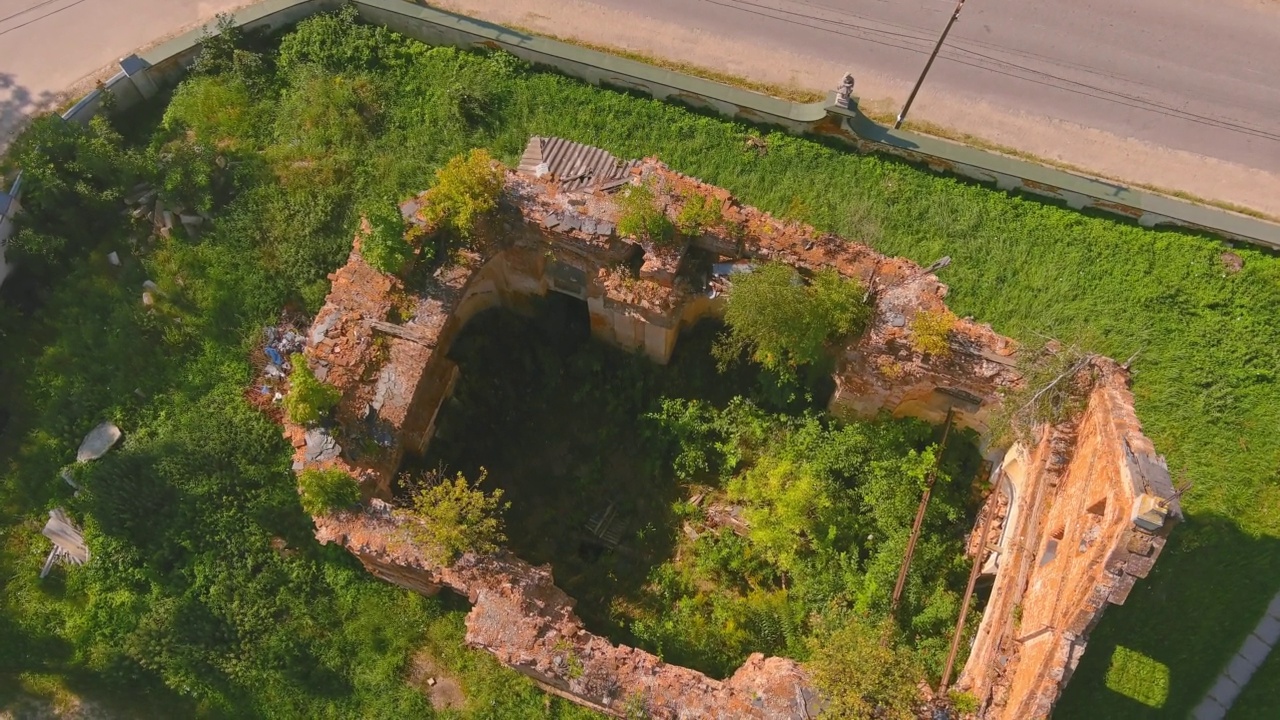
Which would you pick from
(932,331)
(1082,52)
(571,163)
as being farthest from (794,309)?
(1082,52)

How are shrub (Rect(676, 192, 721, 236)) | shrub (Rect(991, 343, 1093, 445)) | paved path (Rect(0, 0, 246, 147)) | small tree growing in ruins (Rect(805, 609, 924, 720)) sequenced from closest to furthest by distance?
small tree growing in ruins (Rect(805, 609, 924, 720)) → shrub (Rect(991, 343, 1093, 445)) → shrub (Rect(676, 192, 721, 236)) → paved path (Rect(0, 0, 246, 147))

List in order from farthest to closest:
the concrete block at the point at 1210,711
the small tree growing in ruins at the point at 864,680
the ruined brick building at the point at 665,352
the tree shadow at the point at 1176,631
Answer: the concrete block at the point at 1210,711
the tree shadow at the point at 1176,631
the small tree growing in ruins at the point at 864,680
the ruined brick building at the point at 665,352

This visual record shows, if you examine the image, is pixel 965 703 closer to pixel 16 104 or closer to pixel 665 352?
pixel 665 352

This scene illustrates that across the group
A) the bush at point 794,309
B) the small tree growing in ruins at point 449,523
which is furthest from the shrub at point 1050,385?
the small tree growing in ruins at point 449,523

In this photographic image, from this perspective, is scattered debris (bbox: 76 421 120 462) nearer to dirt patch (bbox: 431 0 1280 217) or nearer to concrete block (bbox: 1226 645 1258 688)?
dirt patch (bbox: 431 0 1280 217)

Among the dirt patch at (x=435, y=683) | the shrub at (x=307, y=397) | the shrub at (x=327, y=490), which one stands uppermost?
A: the shrub at (x=307, y=397)

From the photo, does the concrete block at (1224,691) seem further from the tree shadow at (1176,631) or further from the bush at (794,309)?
the bush at (794,309)

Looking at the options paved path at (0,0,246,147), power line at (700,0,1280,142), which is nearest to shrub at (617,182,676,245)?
power line at (700,0,1280,142)
